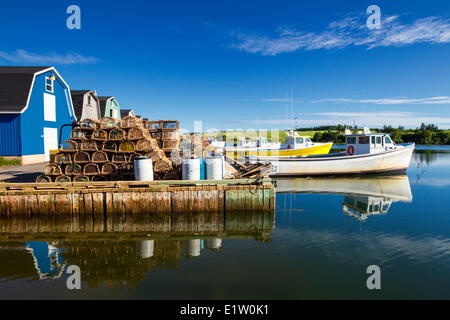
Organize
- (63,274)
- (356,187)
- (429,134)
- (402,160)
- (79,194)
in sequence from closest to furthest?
(63,274)
(79,194)
(356,187)
(402,160)
(429,134)

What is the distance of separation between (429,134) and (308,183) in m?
75.5

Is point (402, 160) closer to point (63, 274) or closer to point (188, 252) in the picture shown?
point (188, 252)

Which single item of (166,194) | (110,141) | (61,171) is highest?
(110,141)

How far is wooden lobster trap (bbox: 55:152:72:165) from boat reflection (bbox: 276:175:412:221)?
10634 millimetres

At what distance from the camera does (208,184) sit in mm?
10039

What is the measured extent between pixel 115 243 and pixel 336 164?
1673cm

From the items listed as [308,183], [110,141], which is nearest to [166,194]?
[110,141]

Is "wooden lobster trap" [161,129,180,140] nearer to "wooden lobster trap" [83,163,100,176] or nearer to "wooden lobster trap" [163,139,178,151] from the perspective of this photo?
"wooden lobster trap" [163,139,178,151]

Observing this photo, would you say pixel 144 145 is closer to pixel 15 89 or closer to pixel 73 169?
pixel 73 169

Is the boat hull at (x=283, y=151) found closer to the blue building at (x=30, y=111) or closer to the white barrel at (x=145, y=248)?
the blue building at (x=30, y=111)

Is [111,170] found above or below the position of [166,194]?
above

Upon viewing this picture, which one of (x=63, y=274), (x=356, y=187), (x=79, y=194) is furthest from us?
(x=356, y=187)

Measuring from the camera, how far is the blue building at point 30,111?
18531mm

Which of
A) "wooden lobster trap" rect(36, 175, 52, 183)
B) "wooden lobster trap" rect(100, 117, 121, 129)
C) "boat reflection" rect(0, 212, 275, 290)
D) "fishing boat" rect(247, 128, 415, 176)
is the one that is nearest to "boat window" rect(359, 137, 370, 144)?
"fishing boat" rect(247, 128, 415, 176)
